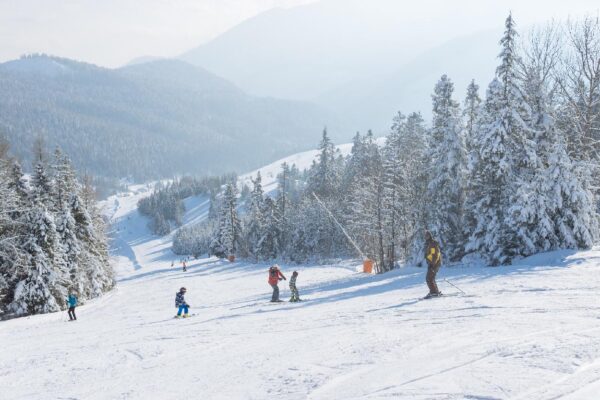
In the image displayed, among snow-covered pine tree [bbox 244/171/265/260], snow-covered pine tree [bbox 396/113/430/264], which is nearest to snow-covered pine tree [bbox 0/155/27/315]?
snow-covered pine tree [bbox 396/113/430/264]

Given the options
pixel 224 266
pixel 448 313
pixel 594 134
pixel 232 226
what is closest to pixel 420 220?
pixel 594 134

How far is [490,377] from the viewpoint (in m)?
6.90

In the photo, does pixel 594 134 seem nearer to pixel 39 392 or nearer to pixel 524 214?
pixel 524 214

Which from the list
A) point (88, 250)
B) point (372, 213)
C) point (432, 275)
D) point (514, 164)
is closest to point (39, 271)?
point (88, 250)

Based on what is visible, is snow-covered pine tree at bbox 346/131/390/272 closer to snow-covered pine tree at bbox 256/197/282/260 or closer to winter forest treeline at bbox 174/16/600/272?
winter forest treeline at bbox 174/16/600/272

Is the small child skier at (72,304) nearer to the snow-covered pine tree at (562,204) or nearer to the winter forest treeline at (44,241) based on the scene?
the winter forest treeline at (44,241)

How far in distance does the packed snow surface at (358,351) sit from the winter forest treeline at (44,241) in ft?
40.2

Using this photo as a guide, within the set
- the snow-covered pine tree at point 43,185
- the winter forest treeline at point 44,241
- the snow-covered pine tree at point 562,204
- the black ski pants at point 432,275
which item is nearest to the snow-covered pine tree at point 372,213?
the snow-covered pine tree at point 562,204

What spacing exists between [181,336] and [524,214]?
675 inches

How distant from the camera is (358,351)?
9461 mm

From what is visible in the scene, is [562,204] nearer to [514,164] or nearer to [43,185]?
[514,164]

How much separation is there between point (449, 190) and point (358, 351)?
24504 mm

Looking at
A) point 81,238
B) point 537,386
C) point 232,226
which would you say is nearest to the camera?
point 537,386

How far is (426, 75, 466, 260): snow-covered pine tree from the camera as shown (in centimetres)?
3148
